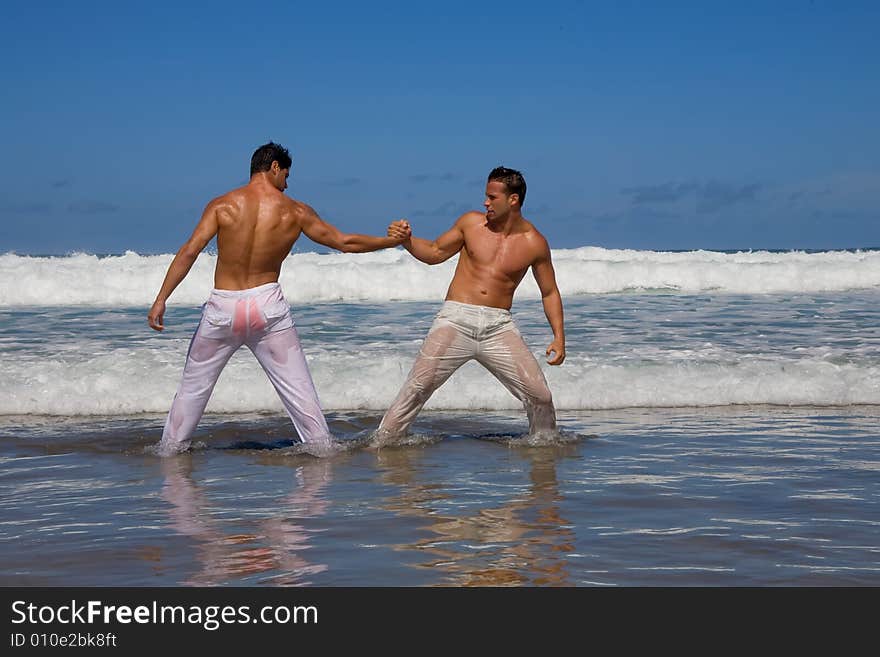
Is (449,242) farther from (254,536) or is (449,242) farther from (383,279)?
(383,279)

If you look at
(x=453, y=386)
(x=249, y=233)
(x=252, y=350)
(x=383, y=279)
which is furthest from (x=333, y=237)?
(x=383, y=279)

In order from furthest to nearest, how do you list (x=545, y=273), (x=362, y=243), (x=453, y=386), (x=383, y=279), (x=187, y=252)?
1. (x=383, y=279)
2. (x=453, y=386)
3. (x=545, y=273)
4. (x=362, y=243)
5. (x=187, y=252)

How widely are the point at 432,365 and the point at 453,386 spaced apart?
266cm

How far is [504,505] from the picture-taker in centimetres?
581

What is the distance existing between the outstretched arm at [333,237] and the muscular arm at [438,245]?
0.37 feet

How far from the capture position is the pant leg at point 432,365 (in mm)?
7500

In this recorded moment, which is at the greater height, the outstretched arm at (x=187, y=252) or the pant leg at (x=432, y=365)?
the outstretched arm at (x=187, y=252)

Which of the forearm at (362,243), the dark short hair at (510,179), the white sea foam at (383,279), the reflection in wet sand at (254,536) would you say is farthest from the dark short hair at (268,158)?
A: the white sea foam at (383,279)

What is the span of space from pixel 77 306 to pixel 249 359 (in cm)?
1020

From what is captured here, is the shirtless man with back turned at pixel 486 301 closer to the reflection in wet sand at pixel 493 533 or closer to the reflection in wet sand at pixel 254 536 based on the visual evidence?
the reflection in wet sand at pixel 493 533

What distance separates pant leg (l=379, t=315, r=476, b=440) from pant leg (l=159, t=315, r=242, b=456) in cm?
130

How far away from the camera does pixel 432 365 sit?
24.8ft

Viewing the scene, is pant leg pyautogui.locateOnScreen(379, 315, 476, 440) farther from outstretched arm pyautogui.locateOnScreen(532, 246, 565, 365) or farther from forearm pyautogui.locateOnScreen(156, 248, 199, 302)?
forearm pyautogui.locateOnScreen(156, 248, 199, 302)

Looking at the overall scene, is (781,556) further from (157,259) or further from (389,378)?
(157,259)
